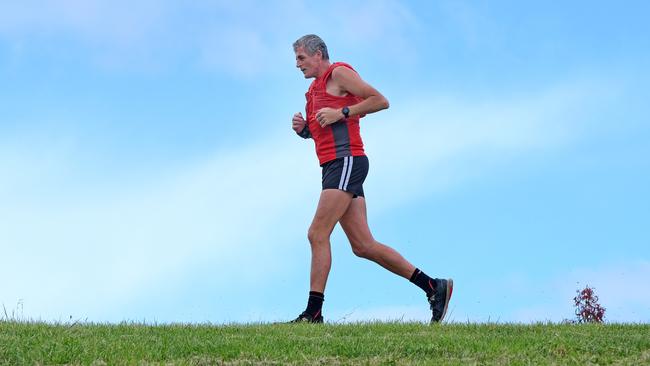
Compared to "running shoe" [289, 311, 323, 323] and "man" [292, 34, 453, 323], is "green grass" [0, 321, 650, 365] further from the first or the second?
"man" [292, 34, 453, 323]

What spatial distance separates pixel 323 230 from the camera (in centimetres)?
936

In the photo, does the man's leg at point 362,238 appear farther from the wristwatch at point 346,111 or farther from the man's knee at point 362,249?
the wristwatch at point 346,111

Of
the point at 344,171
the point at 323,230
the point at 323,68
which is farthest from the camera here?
the point at 323,68

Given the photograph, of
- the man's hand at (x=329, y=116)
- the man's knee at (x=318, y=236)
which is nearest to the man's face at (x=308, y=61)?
the man's hand at (x=329, y=116)

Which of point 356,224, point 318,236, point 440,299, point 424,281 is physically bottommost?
point 440,299

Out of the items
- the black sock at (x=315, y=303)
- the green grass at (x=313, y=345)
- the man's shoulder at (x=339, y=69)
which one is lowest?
the green grass at (x=313, y=345)

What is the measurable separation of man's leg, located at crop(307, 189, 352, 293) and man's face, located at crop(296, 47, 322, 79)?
1231 millimetres

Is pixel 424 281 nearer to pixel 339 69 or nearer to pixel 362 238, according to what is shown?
pixel 362 238

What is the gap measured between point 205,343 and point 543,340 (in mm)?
2854

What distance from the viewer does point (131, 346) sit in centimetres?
738

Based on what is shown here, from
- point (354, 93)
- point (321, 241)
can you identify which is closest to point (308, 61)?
point (354, 93)

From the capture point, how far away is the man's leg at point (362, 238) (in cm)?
959

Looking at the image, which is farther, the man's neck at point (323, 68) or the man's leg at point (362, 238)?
the man's leg at point (362, 238)

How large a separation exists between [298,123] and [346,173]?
0.87 meters
